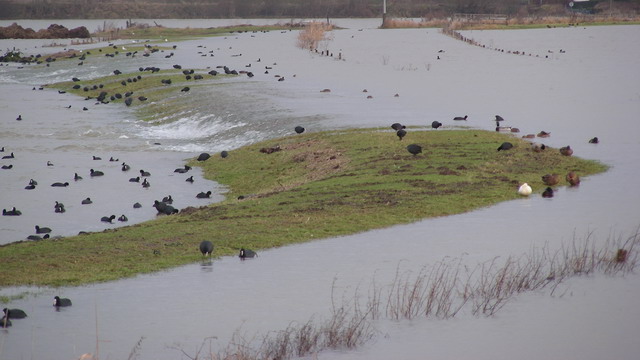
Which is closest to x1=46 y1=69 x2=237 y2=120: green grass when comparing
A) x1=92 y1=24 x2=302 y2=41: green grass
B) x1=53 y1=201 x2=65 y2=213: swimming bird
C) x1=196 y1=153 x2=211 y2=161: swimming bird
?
x1=196 y1=153 x2=211 y2=161: swimming bird

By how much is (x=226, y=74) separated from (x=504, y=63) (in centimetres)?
1897

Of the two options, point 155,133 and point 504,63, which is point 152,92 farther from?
point 504,63

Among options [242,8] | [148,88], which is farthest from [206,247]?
[242,8]

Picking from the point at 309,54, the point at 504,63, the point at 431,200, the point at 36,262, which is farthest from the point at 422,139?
the point at 309,54

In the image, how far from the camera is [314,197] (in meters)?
19.6

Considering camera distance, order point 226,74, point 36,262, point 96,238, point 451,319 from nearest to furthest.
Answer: point 451,319 → point 36,262 → point 96,238 → point 226,74

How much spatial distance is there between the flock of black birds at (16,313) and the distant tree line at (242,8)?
129 m

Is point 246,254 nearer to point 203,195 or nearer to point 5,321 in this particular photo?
point 5,321

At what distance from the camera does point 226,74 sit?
157ft

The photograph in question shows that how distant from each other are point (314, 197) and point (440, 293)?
6.57 m

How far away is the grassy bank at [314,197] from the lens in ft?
50.5

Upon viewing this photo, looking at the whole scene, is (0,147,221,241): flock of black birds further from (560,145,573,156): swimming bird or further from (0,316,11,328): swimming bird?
(560,145,573,156): swimming bird

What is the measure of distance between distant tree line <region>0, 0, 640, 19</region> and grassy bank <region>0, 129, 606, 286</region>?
11590cm

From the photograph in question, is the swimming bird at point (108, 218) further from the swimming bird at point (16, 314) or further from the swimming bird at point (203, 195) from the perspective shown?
the swimming bird at point (16, 314)
